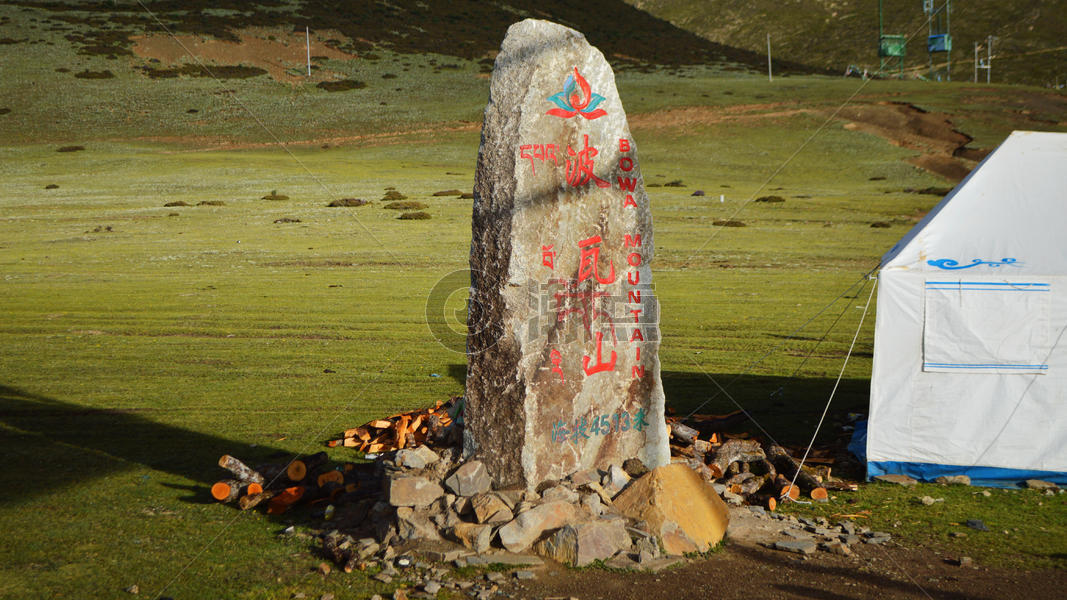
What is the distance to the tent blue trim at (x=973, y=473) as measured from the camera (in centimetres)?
953

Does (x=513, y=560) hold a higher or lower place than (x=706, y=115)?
lower

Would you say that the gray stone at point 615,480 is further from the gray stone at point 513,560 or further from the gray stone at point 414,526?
the gray stone at point 414,526

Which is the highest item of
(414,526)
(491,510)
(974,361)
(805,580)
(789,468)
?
(974,361)

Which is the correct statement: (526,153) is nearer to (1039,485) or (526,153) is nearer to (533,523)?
(533,523)

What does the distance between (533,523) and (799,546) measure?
2.28m

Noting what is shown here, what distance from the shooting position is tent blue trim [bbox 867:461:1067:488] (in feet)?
31.3

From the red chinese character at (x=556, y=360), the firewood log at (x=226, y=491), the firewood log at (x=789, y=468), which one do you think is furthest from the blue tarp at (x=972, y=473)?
the firewood log at (x=226, y=491)

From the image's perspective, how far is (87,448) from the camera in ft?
34.6

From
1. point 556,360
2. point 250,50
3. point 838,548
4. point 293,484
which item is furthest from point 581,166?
point 250,50

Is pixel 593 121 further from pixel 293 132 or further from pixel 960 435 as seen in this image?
pixel 293 132

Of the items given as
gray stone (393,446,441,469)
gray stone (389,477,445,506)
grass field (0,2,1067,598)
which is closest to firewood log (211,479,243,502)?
grass field (0,2,1067,598)

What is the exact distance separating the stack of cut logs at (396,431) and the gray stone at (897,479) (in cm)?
479

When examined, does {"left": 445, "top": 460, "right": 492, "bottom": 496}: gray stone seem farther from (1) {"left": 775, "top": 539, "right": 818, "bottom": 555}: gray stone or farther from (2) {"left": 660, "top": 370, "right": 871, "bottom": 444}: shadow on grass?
(2) {"left": 660, "top": 370, "right": 871, "bottom": 444}: shadow on grass

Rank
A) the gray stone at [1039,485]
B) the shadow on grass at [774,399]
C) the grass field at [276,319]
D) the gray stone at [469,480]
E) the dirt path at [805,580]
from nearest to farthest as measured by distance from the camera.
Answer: the dirt path at [805,580] → the gray stone at [469,480] → the grass field at [276,319] → the gray stone at [1039,485] → the shadow on grass at [774,399]
